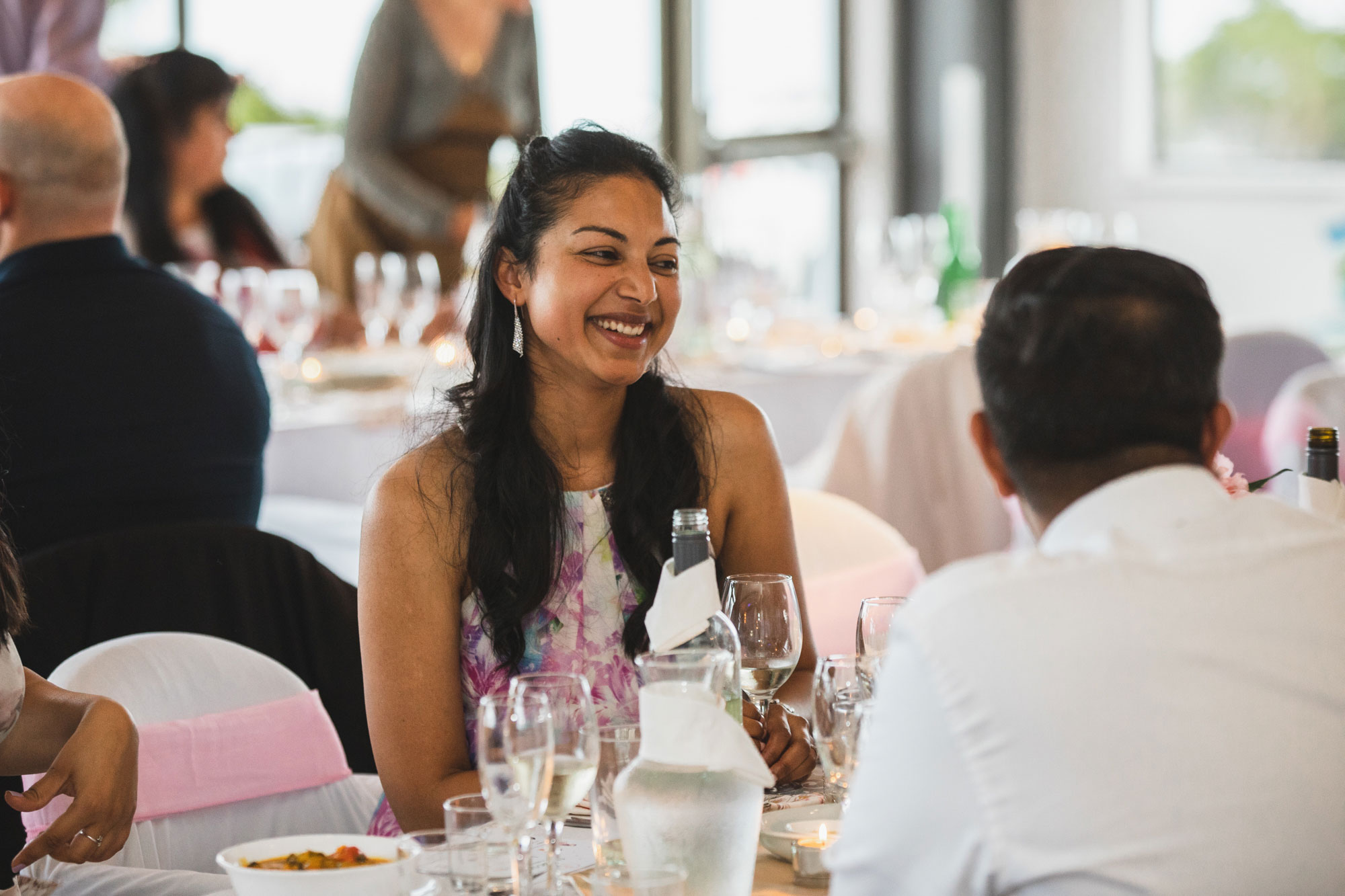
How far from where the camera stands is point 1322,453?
1558 mm

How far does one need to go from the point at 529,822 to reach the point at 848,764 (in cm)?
28

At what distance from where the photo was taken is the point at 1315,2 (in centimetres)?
671

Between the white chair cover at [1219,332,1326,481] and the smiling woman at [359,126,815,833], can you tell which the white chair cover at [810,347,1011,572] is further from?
the smiling woman at [359,126,815,833]

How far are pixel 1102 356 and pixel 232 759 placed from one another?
1178 millimetres

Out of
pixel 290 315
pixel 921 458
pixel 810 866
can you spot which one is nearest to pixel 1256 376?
pixel 921 458

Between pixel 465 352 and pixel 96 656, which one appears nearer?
pixel 96 656

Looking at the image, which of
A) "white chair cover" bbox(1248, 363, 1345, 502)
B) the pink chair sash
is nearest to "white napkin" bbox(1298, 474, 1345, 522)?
the pink chair sash

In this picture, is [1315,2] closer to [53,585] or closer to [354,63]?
[354,63]

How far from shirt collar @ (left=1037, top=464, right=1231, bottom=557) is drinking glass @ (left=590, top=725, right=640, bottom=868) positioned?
35cm

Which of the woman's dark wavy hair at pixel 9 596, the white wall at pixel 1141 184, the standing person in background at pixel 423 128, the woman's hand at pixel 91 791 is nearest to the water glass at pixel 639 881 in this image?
the woman's hand at pixel 91 791

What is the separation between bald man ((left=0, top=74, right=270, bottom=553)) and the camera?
2252mm

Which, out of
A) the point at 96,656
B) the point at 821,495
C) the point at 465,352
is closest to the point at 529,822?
the point at 96,656

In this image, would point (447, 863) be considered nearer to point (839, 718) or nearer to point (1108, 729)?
point (839, 718)

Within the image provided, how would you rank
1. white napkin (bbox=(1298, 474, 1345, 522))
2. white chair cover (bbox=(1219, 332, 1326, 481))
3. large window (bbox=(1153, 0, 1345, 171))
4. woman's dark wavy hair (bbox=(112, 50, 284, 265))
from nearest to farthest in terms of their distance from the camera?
white napkin (bbox=(1298, 474, 1345, 522)), white chair cover (bbox=(1219, 332, 1326, 481)), woman's dark wavy hair (bbox=(112, 50, 284, 265)), large window (bbox=(1153, 0, 1345, 171))
